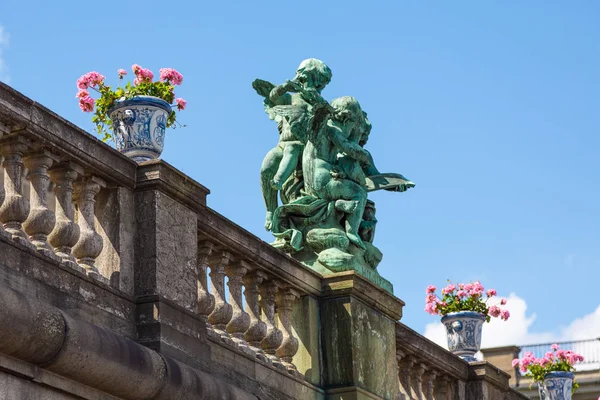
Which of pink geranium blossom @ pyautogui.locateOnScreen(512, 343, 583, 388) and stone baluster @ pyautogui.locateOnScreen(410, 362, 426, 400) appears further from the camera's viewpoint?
pink geranium blossom @ pyautogui.locateOnScreen(512, 343, 583, 388)

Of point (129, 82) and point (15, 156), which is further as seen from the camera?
point (129, 82)

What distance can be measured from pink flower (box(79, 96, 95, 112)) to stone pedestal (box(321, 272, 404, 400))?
2.17 metres

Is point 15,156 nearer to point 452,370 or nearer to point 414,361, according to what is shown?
point 414,361

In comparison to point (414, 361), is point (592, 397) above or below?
above

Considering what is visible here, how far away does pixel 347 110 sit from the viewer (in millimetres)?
11859

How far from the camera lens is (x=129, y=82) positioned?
9805 millimetres

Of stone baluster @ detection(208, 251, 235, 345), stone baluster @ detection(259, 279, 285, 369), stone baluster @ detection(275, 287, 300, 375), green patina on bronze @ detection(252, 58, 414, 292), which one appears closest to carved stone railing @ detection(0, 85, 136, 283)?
stone baluster @ detection(208, 251, 235, 345)

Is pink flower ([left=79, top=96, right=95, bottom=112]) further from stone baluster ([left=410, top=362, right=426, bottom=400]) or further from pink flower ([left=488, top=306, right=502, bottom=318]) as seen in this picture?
pink flower ([left=488, top=306, right=502, bottom=318])

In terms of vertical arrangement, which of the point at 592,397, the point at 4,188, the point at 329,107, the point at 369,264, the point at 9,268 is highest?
the point at 592,397

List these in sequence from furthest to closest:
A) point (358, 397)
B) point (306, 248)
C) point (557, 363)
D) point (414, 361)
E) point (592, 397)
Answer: point (592, 397) < point (557, 363) < point (414, 361) < point (306, 248) < point (358, 397)

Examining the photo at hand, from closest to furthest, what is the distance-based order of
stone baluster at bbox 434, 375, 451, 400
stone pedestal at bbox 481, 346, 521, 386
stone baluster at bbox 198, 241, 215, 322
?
stone baluster at bbox 198, 241, 215, 322
stone baluster at bbox 434, 375, 451, 400
stone pedestal at bbox 481, 346, 521, 386

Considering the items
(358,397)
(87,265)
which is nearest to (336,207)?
(358,397)

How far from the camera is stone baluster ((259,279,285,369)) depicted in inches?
A: 406

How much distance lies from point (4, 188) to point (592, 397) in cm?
2922
